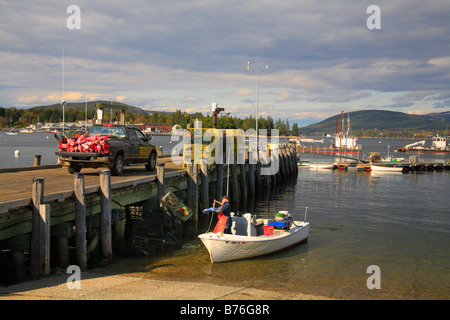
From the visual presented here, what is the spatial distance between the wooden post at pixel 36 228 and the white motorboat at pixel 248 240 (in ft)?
17.5

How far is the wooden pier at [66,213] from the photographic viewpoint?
10.6 meters

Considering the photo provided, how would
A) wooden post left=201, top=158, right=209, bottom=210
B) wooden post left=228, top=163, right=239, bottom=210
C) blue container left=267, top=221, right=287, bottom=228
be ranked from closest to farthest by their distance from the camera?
blue container left=267, top=221, right=287, bottom=228, wooden post left=201, top=158, right=209, bottom=210, wooden post left=228, top=163, right=239, bottom=210

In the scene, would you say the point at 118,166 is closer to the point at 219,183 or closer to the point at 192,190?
the point at 192,190

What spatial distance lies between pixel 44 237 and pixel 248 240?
6.78m

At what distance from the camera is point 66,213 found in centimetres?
1213

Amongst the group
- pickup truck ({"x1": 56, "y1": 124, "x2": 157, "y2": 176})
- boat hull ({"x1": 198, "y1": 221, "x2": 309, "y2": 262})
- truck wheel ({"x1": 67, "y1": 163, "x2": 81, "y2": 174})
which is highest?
pickup truck ({"x1": 56, "y1": 124, "x2": 157, "y2": 176})

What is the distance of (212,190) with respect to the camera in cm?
2716

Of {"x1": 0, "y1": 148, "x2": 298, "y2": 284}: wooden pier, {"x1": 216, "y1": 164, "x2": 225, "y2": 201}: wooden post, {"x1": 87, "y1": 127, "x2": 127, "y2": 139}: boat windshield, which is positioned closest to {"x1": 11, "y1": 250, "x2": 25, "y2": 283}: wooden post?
{"x1": 0, "y1": 148, "x2": 298, "y2": 284}: wooden pier

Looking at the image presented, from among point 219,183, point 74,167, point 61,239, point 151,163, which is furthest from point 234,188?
point 61,239

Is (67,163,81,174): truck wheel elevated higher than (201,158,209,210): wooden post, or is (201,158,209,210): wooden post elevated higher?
(67,163,81,174): truck wheel

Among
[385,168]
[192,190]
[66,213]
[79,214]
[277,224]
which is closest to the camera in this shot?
[79,214]

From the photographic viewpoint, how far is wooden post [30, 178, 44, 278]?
10547 mm

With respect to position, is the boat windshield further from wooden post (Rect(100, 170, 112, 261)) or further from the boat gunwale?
the boat gunwale
